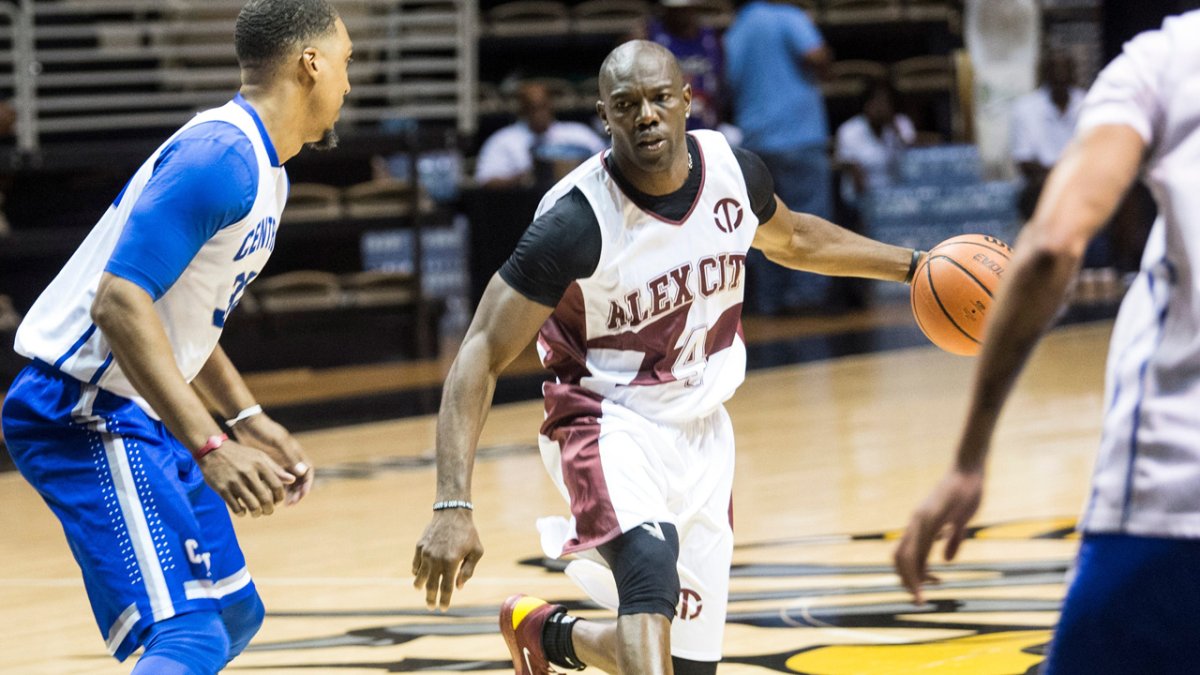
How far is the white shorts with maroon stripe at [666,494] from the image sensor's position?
367 centimetres

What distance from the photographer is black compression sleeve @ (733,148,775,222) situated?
3.94 metres

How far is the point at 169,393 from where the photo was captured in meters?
2.95

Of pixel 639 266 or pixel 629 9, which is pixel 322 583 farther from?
pixel 629 9

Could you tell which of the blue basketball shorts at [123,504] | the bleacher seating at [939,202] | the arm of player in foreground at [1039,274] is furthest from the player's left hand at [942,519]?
the bleacher seating at [939,202]

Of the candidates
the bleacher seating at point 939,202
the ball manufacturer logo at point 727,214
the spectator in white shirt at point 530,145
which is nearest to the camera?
the ball manufacturer logo at point 727,214

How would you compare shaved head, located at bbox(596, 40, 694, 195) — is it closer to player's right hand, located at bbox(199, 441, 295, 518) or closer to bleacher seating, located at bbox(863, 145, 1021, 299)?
player's right hand, located at bbox(199, 441, 295, 518)

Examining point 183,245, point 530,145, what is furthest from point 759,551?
point 530,145

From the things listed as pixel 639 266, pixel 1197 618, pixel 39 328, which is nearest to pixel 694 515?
pixel 639 266

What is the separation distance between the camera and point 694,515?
376cm

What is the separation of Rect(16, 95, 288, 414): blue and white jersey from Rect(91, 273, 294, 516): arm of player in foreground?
0.18 ft

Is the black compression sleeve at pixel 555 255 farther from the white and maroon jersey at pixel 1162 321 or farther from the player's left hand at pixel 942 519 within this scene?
the white and maroon jersey at pixel 1162 321

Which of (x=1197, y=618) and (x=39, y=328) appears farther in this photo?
(x=39, y=328)

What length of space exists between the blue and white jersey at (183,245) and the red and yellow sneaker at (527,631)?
112cm

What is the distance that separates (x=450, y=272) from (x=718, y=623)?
1012 centimetres
